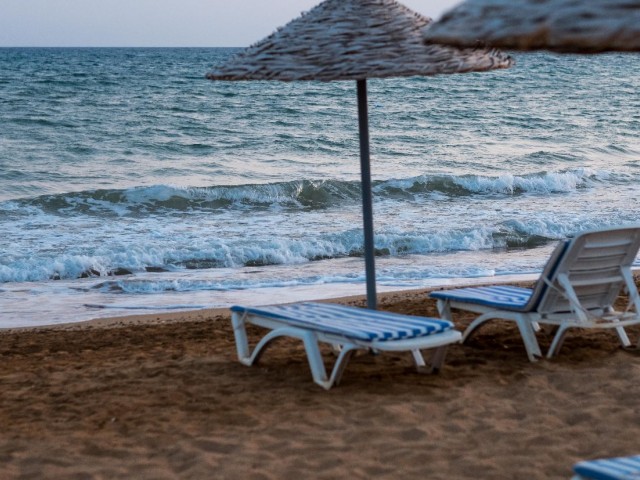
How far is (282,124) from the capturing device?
83.4 feet

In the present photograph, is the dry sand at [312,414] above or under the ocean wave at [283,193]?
above

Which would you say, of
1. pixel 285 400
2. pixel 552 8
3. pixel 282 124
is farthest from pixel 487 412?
pixel 282 124

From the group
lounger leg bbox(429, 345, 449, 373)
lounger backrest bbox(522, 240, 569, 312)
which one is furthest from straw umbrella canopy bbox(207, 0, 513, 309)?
lounger leg bbox(429, 345, 449, 373)

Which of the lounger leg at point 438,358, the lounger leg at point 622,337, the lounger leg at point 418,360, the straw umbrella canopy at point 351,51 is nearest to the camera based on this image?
the straw umbrella canopy at point 351,51

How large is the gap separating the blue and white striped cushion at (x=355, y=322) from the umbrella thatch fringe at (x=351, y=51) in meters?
1.23

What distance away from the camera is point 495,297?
5.95 m

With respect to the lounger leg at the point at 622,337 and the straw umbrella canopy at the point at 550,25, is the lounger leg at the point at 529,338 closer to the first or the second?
the lounger leg at the point at 622,337

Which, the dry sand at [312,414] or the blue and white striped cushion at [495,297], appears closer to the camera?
the dry sand at [312,414]

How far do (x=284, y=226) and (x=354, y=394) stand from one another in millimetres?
9062

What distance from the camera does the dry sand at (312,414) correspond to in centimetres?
417

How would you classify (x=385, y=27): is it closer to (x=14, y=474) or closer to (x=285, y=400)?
(x=285, y=400)

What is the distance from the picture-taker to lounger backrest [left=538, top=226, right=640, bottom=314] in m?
5.44

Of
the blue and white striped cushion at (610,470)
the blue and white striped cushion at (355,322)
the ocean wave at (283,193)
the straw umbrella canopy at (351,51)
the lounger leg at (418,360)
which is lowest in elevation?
the ocean wave at (283,193)

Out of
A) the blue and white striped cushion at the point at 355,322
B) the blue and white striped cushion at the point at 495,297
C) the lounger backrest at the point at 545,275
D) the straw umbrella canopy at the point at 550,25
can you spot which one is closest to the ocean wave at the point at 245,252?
the blue and white striped cushion at the point at 495,297
